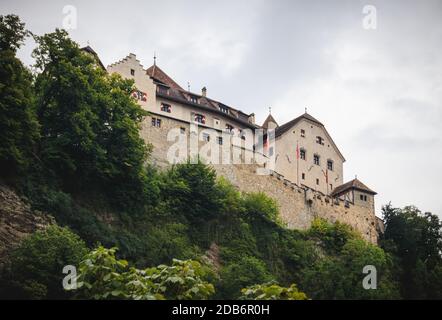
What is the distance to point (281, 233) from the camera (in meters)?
46.6

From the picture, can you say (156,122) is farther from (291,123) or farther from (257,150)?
(291,123)

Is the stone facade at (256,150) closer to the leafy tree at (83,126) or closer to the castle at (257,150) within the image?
the castle at (257,150)

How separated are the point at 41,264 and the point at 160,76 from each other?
2965 cm

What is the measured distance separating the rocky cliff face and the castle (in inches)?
574

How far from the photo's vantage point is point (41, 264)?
28109 millimetres

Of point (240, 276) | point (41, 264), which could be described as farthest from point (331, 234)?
point (41, 264)

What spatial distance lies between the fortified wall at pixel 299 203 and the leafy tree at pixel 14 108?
57.4 ft

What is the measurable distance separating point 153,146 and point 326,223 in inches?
574

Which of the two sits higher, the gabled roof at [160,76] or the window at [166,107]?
the gabled roof at [160,76]

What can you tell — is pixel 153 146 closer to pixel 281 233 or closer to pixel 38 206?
pixel 281 233

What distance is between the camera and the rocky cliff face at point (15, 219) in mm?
30184

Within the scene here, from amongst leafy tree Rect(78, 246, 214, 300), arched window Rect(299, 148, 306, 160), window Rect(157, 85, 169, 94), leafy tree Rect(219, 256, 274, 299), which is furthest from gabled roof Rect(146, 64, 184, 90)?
leafy tree Rect(78, 246, 214, 300)

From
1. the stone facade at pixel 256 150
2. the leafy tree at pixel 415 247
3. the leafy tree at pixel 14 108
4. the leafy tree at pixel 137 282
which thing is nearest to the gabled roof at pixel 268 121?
the stone facade at pixel 256 150

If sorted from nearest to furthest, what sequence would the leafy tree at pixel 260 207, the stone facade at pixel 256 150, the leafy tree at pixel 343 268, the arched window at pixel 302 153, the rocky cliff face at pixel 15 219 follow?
the rocky cliff face at pixel 15 219 < the leafy tree at pixel 343 268 < the leafy tree at pixel 260 207 < the stone facade at pixel 256 150 < the arched window at pixel 302 153
